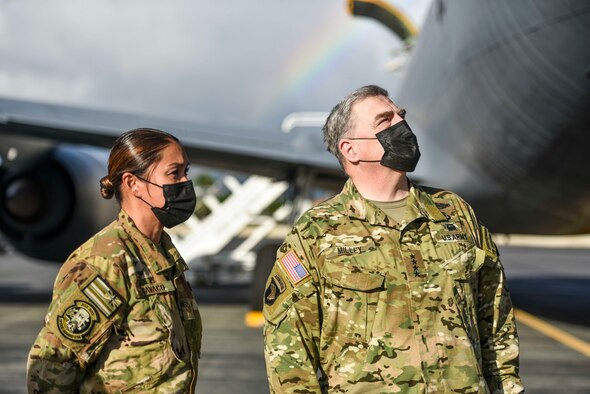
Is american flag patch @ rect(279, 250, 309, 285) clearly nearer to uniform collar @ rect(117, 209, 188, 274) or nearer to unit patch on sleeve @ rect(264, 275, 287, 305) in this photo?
unit patch on sleeve @ rect(264, 275, 287, 305)

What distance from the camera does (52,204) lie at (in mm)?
9133

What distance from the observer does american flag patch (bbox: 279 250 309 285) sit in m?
2.09

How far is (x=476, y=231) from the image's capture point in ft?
7.30

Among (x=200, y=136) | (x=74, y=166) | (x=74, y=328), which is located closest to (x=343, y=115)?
(x=74, y=328)

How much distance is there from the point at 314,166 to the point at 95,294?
23.4 ft

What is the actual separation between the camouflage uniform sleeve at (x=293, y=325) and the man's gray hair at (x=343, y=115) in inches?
14.8

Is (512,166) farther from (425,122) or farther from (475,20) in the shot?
(425,122)

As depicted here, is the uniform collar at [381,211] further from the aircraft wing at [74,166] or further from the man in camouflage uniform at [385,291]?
the aircraft wing at [74,166]

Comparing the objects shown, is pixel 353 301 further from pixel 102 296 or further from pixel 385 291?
pixel 102 296

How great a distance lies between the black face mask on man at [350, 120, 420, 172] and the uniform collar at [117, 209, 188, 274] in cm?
69

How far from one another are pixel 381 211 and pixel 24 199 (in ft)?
25.4

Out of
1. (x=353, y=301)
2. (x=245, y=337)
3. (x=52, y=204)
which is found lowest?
(x=52, y=204)

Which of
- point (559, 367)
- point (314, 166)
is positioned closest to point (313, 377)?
point (559, 367)

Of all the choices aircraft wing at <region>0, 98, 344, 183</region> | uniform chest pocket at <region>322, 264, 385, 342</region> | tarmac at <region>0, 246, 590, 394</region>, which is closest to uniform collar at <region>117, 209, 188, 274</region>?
uniform chest pocket at <region>322, 264, 385, 342</region>
